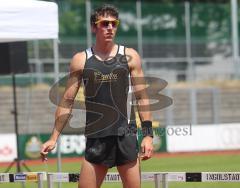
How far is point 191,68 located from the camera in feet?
101

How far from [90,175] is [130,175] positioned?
374 mm

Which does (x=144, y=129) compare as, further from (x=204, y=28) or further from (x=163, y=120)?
(x=204, y=28)

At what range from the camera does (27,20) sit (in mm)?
9484

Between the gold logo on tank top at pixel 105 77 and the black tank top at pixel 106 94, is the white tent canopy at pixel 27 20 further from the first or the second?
the gold logo on tank top at pixel 105 77

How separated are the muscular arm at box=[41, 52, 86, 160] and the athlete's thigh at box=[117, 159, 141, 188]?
69 cm

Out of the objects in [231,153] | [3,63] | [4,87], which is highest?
[3,63]

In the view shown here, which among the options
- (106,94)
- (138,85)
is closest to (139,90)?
(138,85)

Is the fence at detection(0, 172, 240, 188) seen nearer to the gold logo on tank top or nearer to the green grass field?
the gold logo on tank top

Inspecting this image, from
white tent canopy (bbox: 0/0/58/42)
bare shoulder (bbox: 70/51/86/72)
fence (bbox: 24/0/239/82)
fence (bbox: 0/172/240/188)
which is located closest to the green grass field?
white tent canopy (bbox: 0/0/58/42)

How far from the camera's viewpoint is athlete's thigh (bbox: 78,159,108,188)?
7211mm

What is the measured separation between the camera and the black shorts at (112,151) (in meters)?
7.23

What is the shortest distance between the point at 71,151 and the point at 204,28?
Result: 12.8 m

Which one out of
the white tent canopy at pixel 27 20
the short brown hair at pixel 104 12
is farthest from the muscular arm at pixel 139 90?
the white tent canopy at pixel 27 20

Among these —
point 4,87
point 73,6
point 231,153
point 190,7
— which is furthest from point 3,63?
point 190,7
